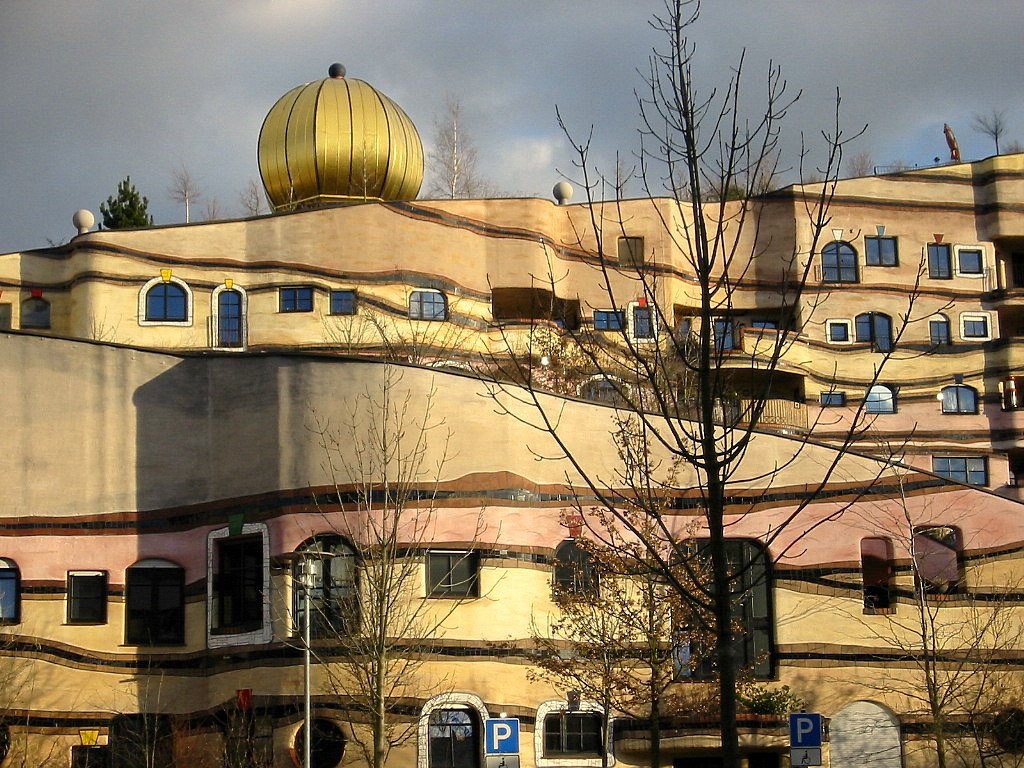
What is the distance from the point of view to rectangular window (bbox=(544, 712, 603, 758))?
18781mm

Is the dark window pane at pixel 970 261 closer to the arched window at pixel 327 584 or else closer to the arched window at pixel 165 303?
the arched window at pixel 165 303

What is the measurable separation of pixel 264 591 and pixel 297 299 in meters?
7.92

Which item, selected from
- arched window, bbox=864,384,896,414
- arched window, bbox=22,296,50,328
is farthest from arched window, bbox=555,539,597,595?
arched window, bbox=864,384,896,414

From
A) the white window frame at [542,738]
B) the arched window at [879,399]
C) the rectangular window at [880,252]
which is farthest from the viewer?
the rectangular window at [880,252]

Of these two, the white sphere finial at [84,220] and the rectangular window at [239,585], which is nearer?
the rectangular window at [239,585]

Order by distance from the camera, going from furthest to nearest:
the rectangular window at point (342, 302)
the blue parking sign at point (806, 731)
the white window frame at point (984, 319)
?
the white window frame at point (984, 319) < the rectangular window at point (342, 302) < the blue parking sign at point (806, 731)

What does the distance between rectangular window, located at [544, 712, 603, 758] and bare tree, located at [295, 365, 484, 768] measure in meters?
1.66

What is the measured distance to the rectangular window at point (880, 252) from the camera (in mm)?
30188

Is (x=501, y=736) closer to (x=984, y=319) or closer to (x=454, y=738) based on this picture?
(x=454, y=738)

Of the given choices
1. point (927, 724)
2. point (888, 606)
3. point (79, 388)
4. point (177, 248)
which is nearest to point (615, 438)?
point (888, 606)

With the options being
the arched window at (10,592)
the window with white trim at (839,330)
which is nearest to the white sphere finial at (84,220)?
the arched window at (10,592)

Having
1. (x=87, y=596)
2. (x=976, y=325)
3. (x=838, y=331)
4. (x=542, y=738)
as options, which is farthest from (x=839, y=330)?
(x=87, y=596)

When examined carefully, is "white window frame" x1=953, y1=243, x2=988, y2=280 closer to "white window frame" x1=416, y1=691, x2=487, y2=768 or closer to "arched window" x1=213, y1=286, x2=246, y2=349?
"arched window" x1=213, y1=286, x2=246, y2=349

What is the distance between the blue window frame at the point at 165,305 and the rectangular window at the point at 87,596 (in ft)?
22.2
